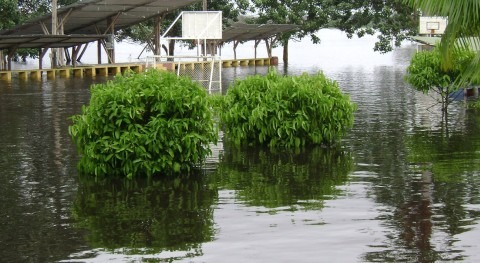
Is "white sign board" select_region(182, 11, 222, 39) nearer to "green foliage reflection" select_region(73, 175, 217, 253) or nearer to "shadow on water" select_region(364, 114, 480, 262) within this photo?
"shadow on water" select_region(364, 114, 480, 262)

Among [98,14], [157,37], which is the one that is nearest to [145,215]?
[98,14]

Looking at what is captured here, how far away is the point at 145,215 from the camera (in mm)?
10516

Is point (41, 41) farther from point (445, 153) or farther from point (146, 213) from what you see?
point (146, 213)

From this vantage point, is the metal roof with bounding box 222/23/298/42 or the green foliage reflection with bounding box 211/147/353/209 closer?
the green foliage reflection with bounding box 211/147/353/209

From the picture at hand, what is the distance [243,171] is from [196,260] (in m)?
5.11

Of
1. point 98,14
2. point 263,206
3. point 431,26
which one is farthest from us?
point 98,14

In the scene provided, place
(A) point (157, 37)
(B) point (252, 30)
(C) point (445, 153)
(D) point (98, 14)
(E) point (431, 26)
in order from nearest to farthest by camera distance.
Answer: (C) point (445, 153) < (E) point (431, 26) < (D) point (98, 14) < (A) point (157, 37) < (B) point (252, 30)

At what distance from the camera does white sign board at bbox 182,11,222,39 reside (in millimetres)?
28969

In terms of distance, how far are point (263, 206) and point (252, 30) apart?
42.1 metres

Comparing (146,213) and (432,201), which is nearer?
(146,213)

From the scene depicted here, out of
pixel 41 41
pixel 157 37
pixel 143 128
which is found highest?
pixel 157 37

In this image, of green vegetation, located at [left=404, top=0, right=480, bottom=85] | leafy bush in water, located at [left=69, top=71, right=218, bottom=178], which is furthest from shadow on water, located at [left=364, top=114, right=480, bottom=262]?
leafy bush in water, located at [left=69, top=71, right=218, bottom=178]

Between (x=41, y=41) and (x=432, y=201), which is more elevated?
(x=41, y=41)

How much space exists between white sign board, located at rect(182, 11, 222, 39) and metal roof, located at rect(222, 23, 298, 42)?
859 inches
